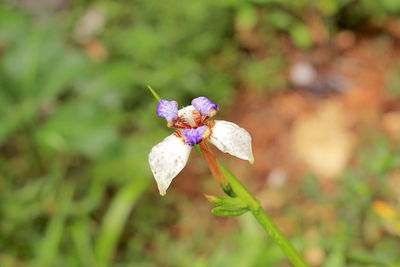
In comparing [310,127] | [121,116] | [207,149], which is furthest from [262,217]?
[121,116]

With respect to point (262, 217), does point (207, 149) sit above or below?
above

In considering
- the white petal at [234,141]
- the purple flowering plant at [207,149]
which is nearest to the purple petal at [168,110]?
the purple flowering plant at [207,149]

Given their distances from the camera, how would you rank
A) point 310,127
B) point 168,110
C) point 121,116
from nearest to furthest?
point 168,110 < point 310,127 < point 121,116

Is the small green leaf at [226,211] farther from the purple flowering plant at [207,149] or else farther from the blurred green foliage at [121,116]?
the blurred green foliage at [121,116]

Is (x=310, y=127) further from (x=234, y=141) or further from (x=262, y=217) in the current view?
(x=234, y=141)

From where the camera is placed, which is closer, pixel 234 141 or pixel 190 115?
pixel 234 141

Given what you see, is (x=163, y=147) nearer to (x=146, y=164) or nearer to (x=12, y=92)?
(x=146, y=164)

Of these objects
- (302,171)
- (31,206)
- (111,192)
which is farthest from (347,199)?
(31,206)
